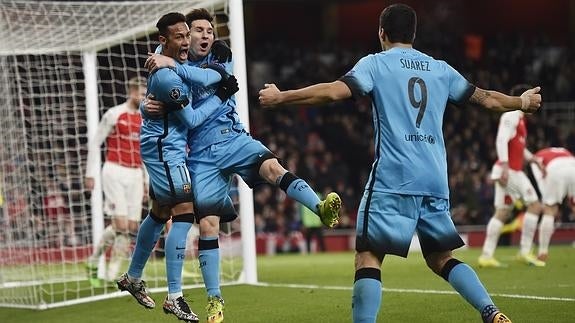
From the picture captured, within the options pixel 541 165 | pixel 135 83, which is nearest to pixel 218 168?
pixel 135 83

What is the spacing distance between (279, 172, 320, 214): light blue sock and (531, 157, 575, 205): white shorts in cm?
721

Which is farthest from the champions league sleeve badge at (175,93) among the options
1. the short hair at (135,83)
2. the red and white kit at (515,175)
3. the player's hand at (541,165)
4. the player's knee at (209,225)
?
the player's hand at (541,165)

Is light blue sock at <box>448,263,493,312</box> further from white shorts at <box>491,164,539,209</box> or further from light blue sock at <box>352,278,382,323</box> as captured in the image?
white shorts at <box>491,164,539,209</box>

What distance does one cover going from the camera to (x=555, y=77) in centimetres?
2873

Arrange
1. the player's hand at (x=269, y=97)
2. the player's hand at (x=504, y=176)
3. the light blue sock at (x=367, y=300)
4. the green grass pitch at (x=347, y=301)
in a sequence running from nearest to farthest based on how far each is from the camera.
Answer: the player's hand at (x=269, y=97), the light blue sock at (x=367, y=300), the green grass pitch at (x=347, y=301), the player's hand at (x=504, y=176)

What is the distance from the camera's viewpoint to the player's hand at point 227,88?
24.9 feet

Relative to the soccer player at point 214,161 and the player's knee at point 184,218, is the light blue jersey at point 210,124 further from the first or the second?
the player's knee at point 184,218

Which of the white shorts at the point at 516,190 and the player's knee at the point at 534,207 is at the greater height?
the white shorts at the point at 516,190

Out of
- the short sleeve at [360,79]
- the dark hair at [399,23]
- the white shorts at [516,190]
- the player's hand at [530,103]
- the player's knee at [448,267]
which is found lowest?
the white shorts at [516,190]

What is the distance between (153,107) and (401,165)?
7.19 ft

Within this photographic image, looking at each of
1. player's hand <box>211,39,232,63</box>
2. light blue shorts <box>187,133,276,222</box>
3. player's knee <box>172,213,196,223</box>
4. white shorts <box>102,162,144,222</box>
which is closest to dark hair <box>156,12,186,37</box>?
player's hand <box>211,39,232,63</box>

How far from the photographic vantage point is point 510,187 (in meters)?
13.6

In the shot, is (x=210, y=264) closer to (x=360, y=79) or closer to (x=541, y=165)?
(x=360, y=79)

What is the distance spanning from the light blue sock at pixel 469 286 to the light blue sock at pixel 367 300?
546 mm
